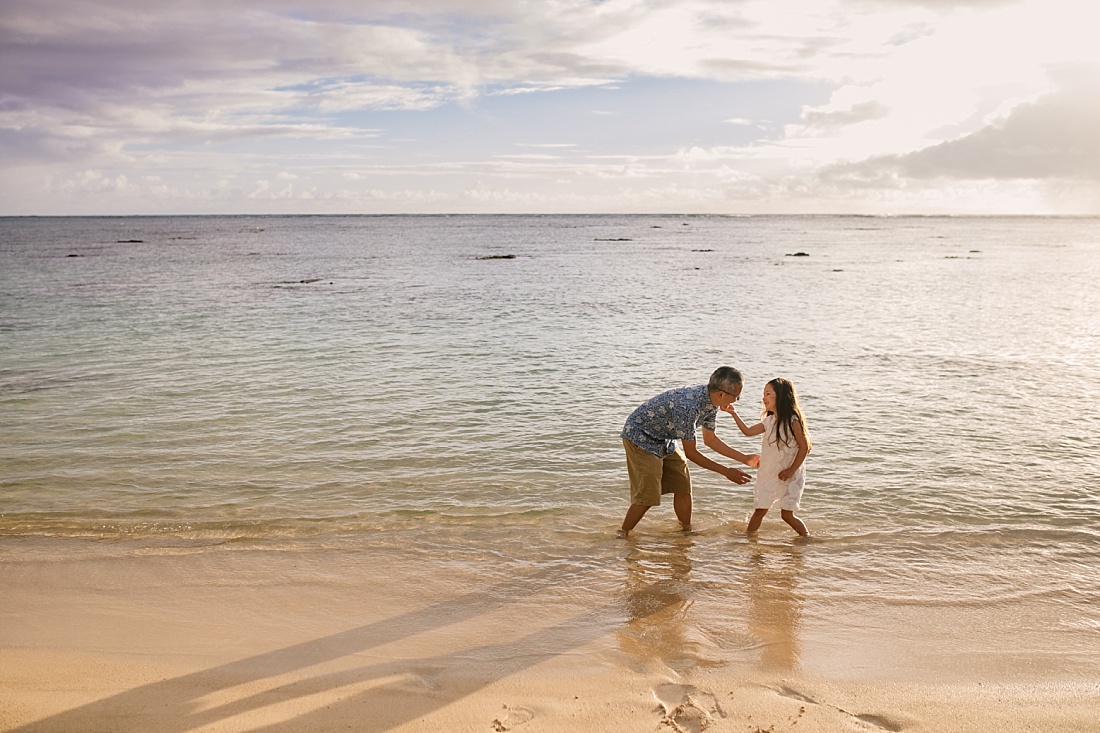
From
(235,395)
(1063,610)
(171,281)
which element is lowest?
(1063,610)

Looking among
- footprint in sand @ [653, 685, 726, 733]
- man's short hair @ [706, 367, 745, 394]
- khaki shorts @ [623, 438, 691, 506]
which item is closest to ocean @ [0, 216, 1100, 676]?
footprint in sand @ [653, 685, 726, 733]

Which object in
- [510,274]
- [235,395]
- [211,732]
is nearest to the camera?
[211,732]

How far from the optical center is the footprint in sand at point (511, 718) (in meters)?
4.52

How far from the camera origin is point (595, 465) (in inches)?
403

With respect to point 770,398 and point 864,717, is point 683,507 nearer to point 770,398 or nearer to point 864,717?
point 770,398

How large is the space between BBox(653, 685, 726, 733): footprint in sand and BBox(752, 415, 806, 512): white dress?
121 inches

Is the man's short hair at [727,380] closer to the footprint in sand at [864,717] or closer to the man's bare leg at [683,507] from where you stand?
the man's bare leg at [683,507]

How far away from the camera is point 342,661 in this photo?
5.31m

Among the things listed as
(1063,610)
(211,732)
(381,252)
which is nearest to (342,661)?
(211,732)

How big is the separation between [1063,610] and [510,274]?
4025 cm

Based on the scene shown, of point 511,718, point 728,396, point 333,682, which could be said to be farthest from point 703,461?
point 333,682

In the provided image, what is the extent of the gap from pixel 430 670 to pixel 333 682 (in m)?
0.65

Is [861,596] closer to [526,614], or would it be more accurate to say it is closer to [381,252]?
[526,614]

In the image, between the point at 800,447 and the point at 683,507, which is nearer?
the point at 800,447
